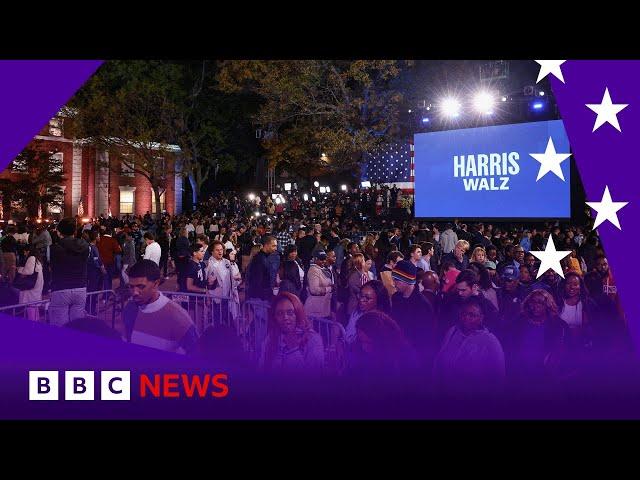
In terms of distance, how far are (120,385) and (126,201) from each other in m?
25.7

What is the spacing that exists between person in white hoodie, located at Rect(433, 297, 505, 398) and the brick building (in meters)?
20.1

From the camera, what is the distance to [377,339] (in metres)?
6.29

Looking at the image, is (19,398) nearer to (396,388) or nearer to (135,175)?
(396,388)

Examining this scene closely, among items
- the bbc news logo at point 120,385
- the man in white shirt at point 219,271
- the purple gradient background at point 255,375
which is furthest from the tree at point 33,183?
the bbc news logo at point 120,385

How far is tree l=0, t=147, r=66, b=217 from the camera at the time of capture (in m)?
17.9

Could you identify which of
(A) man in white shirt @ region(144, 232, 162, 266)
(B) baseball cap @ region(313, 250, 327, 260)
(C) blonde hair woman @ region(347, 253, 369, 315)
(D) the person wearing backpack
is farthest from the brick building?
(C) blonde hair woman @ region(347, 253, 369, 315)

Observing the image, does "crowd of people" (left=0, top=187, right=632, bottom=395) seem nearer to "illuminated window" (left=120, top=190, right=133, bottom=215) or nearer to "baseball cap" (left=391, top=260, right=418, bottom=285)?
"baseball cap" (left=391, top=260, right=418, bottom=285)

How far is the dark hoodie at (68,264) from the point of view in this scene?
23.1ft

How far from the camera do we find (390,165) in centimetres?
2400

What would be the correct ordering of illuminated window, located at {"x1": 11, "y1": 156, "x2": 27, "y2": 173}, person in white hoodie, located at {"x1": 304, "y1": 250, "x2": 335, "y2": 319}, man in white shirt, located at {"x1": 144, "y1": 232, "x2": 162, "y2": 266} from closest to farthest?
person in white hoodie, located at {"x1": 304, "y1": 250, "x2": 335, "y2": 319}
man in white shirt, located at {"x1": 144, "y1": 232, "x2": 162, "y2": 266}
illuminated window, located at {"x1": 11, "y1": 156, "x2": 27, "y2": 173}

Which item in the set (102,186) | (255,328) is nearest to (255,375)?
(255,328)

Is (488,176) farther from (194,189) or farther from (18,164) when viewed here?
(194,189)
